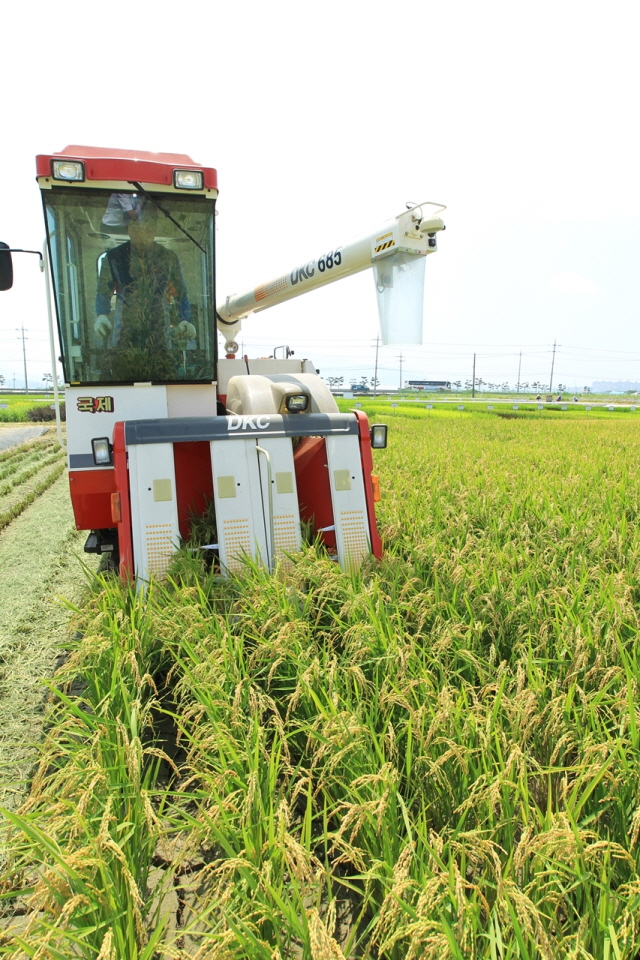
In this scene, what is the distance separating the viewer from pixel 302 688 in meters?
2.41

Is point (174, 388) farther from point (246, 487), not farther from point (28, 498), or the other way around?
point (28, 498)

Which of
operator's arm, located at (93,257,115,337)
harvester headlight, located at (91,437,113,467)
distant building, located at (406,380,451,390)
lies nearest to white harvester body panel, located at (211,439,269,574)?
harvester headlight, located at (91,437,113,467)

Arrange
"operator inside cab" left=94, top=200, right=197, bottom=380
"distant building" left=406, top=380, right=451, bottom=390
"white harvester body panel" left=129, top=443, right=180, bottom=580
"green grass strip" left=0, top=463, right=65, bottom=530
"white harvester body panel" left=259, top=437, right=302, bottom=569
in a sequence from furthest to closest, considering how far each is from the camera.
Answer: "distant building" left=406, top=380, right=451, bottom=390, "green grass strip" left=0, top=463, right=65, bottom=530, "operator inside cab" left=94, top=200, right=197, bottom=380, "white harvester body panel" left=259, top=437, right=302, bottom=569, "white harvester body panel" left=129, top=443, right=180, bottom=580

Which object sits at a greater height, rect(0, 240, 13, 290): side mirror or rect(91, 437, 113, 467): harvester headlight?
rect(0, 240, 13, 290): side mirror

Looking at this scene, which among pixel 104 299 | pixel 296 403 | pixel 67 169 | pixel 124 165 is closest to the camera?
pixel 67 169

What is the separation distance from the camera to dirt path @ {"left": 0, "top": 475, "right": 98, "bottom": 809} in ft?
9.39

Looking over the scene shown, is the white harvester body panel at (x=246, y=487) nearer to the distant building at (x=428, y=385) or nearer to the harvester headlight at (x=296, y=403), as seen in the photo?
the harvester headlight at (x=296, y=403)

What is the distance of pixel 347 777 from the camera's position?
6.79 feet

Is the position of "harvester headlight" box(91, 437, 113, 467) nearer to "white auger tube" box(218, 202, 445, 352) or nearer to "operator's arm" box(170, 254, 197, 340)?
"operator's arm" box(170, 254, 197, 340)

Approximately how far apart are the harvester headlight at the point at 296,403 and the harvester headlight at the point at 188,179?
59.5 inches

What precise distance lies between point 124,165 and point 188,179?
1.35 ft

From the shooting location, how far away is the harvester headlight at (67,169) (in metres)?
3.87

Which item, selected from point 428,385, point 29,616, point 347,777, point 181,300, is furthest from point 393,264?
point 428,385

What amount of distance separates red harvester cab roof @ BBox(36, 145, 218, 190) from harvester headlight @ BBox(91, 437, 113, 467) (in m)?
1.69
